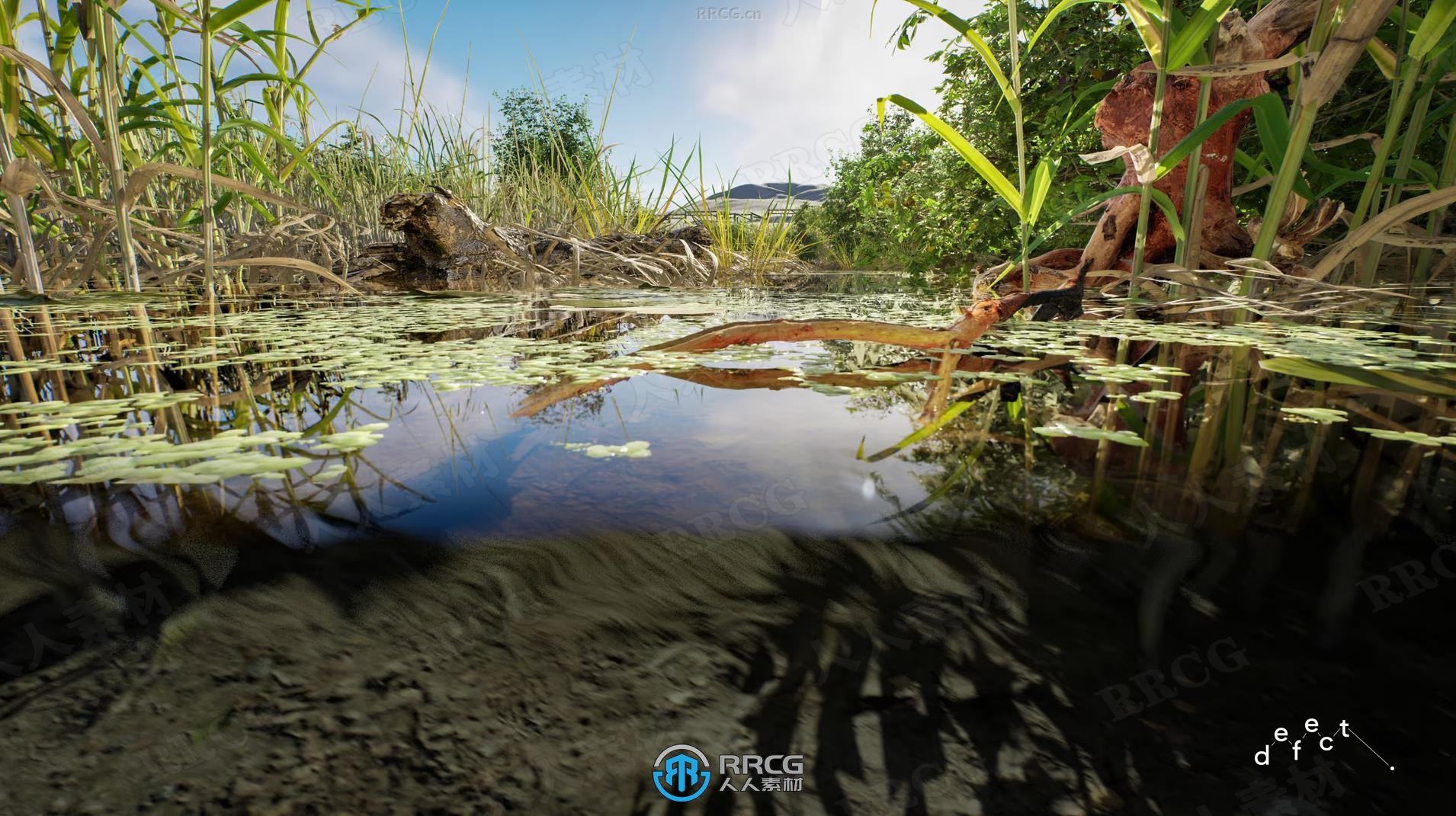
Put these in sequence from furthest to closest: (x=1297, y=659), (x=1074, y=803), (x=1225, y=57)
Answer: (x=1225, y=57) → (x=1297, y=659) → (x=1074, y=803)

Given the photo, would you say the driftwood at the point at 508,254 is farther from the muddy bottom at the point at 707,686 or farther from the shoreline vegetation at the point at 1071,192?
the muddy bottom at the point at 707,686

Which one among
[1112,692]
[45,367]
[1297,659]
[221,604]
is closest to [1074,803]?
[1112,692]

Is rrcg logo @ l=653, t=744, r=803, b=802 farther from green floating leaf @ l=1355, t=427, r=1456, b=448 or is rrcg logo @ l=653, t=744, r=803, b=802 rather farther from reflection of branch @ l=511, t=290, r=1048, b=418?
green floating leaf @ l=1355, t=427, r=1456, b=448

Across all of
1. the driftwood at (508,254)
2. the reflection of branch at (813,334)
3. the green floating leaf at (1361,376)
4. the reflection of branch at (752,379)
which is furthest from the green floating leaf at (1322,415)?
the driftwood at (508,254)

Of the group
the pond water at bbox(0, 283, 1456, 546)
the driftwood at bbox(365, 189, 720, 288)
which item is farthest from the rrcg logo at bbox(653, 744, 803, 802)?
the driftwood at bbox(365, 189, 720, 288)

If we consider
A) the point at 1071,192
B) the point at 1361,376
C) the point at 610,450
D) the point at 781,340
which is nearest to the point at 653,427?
the point at 610,450

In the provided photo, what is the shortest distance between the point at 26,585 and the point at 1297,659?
0.94 m

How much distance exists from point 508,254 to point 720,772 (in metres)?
4.02

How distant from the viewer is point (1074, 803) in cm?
34

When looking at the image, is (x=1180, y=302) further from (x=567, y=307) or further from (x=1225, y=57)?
(x=567, y=307)

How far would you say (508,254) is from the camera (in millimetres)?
3949
